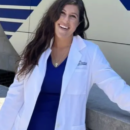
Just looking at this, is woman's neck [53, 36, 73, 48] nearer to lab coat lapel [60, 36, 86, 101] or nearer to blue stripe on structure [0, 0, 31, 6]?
lab coat lapel [60, 36, 86, 101]

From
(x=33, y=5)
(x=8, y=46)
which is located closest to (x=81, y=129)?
(x=33, y=5)

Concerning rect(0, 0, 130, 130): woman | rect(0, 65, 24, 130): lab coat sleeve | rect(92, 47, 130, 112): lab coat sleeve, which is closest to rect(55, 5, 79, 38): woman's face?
rect(0, 0, 130, 130): woman

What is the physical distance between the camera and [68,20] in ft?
6.42

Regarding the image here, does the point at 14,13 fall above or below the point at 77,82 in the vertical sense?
below

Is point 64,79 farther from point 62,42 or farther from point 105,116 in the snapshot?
point 105,116

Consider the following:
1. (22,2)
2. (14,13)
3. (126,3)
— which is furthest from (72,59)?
(14,13)

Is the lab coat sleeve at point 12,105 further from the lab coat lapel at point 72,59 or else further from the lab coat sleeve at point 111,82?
the lab coat sleeve at point 111,82

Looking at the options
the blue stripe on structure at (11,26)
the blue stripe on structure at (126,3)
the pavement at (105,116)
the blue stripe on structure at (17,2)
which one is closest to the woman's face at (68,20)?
the pavement at (105,116)

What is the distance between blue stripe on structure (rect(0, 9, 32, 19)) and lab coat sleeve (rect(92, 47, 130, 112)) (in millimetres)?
3570

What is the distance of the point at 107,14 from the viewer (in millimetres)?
3930

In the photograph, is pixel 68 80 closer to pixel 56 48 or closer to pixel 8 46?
pixel 56 48

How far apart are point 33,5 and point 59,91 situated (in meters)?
3.46

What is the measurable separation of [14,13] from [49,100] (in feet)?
13.1

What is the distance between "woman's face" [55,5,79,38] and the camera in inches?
77.0
